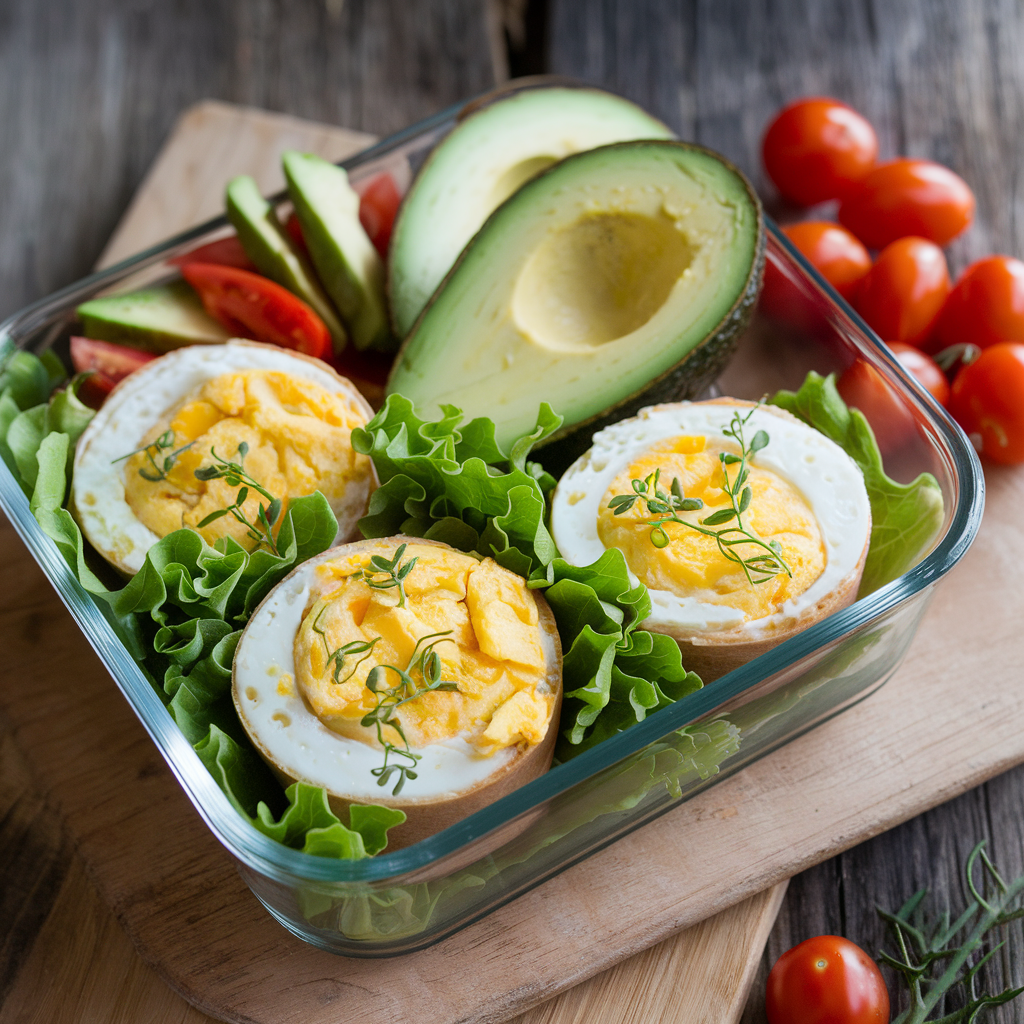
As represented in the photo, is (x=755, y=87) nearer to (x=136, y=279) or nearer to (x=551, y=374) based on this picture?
(x=551, y=374)

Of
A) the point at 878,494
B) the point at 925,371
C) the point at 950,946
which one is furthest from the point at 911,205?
the point at 950,946

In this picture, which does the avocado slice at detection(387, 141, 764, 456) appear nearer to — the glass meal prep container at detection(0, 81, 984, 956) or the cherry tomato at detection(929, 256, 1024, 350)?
the glass meal prep container at detection(0, 81, 984, 956)

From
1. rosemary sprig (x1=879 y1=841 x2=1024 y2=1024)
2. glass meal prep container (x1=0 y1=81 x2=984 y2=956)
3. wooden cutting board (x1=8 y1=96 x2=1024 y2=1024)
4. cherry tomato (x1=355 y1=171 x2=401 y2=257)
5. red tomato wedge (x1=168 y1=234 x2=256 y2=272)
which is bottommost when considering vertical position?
rosemary sprig (x1=879 y1=841 x2=1024 y2=1024)

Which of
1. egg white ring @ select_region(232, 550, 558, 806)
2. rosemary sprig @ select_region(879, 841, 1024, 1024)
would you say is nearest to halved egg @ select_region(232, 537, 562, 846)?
egg white ring @ select_region(232, 550, 558, 806)

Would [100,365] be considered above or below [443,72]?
below

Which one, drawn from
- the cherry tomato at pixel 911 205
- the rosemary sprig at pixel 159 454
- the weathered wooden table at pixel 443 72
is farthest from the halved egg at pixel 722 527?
the weathered wooden table at pixel 443 72

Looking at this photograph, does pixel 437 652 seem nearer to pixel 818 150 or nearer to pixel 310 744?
pixel 310 744

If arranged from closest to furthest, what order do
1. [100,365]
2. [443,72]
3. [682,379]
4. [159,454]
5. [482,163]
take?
1. [159,454]
2. [682,379]
3. [100,365]
4. [482,163]
5. [443,72]
